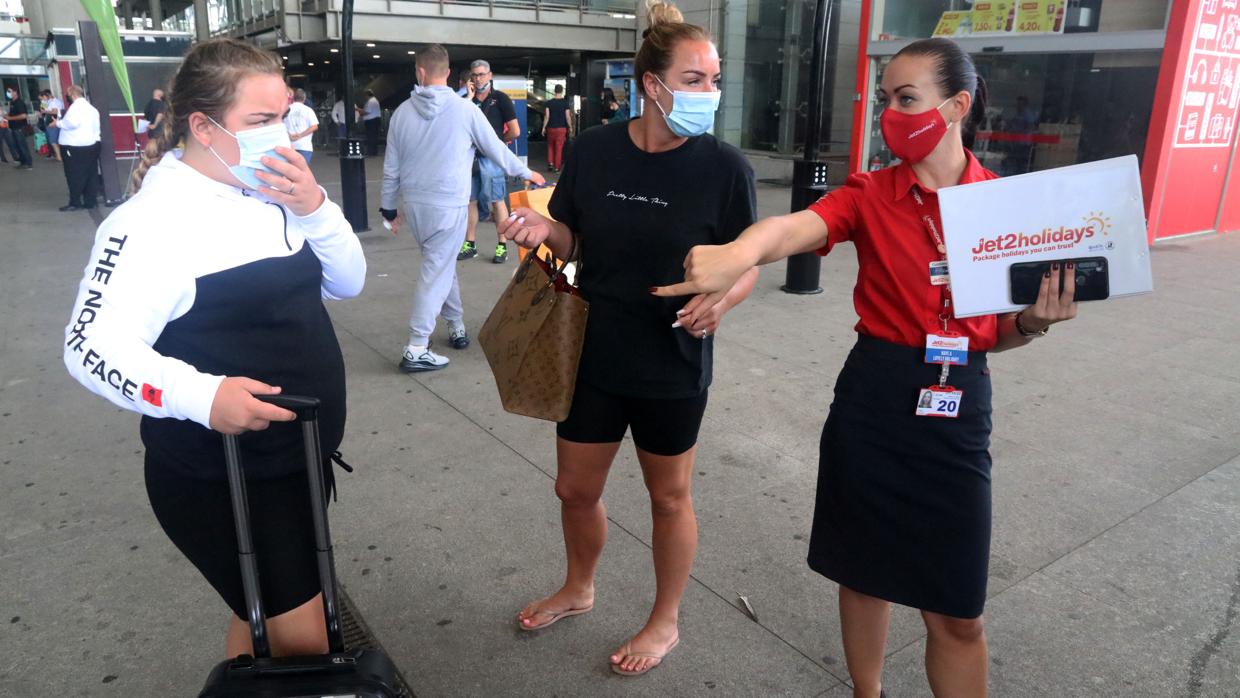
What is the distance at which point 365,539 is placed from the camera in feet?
A: 11.9

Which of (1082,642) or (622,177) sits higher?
(622,177)

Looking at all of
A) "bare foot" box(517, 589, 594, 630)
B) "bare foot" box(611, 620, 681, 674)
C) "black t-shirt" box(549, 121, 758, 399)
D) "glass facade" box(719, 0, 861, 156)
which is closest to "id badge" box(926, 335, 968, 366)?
"black t-shirt" box(549, 121, 758, 399)

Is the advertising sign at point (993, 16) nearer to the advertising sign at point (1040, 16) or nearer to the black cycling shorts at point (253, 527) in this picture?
the advertising sign at point (1040, 16)

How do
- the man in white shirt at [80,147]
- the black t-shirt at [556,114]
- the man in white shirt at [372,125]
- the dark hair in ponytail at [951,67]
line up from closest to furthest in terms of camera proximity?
the dark hair in ponytail at [951,67], the man in white shirt at [80,147], the black t-shirt at [556,114], the man in white shirt at [372,125]

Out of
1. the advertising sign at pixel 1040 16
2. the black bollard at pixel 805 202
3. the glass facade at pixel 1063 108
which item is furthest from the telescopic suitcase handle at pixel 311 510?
the advertising sign at pixel 1040 16

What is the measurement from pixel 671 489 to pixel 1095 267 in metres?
1.38

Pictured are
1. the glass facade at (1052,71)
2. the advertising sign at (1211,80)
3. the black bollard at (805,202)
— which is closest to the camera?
the black bollard at (805,202)

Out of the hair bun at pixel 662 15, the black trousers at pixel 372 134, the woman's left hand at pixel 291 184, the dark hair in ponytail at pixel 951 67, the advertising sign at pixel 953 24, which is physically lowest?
the black trousers at pixel 372 134

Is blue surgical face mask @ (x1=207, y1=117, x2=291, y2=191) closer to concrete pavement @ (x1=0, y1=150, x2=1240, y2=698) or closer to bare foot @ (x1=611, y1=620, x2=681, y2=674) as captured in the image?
concrete pavement @ (x1=0, y1=150, x2=1240, y2=698)

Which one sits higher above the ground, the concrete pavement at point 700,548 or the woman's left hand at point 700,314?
the woman's left hand at point 700,314

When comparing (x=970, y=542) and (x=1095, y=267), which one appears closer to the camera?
(x=1095, y=267)

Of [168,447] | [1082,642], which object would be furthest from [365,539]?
[1082,642]

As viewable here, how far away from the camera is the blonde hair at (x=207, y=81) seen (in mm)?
1845

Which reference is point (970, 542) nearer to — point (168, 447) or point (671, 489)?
point (671, 489)
